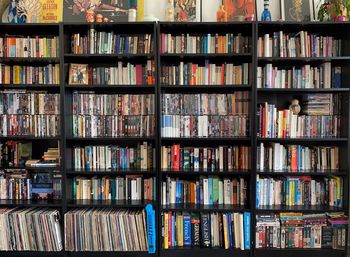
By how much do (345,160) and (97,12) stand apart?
241 cm

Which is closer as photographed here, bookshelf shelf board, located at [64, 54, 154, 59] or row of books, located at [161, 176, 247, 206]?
bookshelf shelf board, located at [64, 54, 154, 59]

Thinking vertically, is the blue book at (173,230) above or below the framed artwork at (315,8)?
below

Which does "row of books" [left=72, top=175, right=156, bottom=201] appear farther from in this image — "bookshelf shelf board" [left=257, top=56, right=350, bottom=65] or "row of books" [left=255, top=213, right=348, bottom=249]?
"bookshelf shelf board" [left=257, top=56, right=350, bottom=65]

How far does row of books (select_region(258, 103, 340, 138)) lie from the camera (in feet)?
8.11

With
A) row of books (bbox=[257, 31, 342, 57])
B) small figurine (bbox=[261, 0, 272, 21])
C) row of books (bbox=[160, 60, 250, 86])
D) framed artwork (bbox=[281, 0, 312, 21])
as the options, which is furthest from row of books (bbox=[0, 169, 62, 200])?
framed artwork (bbox=[281, 0, 312, 21])

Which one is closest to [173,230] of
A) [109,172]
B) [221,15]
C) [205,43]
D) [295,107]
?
[109,172]

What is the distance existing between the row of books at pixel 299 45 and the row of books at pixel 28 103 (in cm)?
176

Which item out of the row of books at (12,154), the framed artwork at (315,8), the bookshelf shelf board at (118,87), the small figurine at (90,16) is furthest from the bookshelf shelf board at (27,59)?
the framed artwork at (315,8)

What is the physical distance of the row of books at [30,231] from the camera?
250 centimetres

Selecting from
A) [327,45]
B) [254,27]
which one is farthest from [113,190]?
[327,45]

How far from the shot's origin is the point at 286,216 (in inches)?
98.5

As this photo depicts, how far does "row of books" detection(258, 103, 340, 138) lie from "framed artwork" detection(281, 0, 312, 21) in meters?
0.80

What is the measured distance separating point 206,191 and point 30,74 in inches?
69.1

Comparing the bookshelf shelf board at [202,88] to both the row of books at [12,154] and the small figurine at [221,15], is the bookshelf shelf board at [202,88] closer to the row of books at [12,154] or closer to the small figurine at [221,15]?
the small figurine at [221,15]
